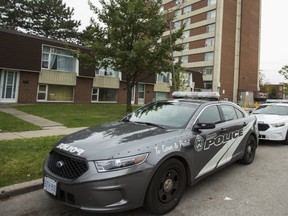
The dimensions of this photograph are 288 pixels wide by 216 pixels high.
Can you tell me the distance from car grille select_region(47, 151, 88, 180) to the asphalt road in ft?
2.08

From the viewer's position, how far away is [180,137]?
4105mm

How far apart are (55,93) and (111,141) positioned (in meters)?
20.5

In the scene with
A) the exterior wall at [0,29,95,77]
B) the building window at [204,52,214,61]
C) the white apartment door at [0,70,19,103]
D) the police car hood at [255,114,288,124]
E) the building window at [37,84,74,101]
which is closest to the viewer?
the police car hood at [255,114,288,124]

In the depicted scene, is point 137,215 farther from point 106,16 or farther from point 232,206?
point 106,16

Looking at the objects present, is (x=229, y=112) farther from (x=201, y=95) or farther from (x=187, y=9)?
(x=187, y=9)

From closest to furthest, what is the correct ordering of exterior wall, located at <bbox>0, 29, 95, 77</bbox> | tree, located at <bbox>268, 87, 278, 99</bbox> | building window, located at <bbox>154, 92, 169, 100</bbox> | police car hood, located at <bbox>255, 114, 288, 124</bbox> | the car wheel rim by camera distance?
the car wheel rim → police car hood, located at <bbox>255, 114, 288, 124</bbox> → exterior wall, located at <bbox>0, 29, 95, 77</bbox> → building window, located at <bbox>154, 92, 169, 100</bbox> → tree, located at <bbox>268, 87, 278, 99</bbox>

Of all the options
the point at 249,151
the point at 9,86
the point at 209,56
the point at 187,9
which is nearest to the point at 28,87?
the point at 9,86

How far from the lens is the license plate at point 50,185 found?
346cm

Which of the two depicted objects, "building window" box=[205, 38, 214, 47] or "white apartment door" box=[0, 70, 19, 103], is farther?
"building window" box=[205, 38, 214, 47]

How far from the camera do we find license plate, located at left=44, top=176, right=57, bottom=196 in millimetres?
3465

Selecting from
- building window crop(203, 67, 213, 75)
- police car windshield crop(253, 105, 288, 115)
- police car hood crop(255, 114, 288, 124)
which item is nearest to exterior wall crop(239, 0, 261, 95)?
building window crop(203, 67, 213, 75)

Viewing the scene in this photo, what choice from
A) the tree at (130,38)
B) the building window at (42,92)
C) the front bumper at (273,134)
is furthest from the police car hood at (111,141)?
the building window at (42,92)

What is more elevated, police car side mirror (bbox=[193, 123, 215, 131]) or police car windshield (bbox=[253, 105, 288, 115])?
police car windshield (bbox=[253, 105, 288, 115])

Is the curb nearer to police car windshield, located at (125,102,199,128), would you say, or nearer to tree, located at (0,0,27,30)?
police car windshield, located at (125,102,199,128)
